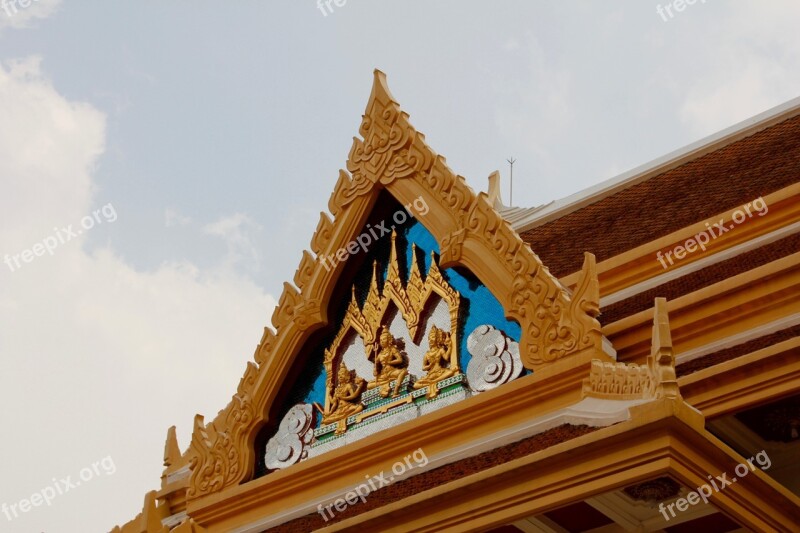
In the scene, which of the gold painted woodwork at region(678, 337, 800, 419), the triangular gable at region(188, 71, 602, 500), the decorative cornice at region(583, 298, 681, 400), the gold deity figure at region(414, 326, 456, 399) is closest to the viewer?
the decorative cornice at region(583, 298, 681, 400)

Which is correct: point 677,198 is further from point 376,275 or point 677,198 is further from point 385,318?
point 385,318

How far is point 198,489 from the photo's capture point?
38.9 ft

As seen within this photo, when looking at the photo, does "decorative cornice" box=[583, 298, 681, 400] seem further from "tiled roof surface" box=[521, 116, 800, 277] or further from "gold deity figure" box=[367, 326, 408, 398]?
"tiled roof surface" box=[521, 116, 800, 277]

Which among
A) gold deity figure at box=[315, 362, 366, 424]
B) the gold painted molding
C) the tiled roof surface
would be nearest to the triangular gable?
gold deity figure at box=[315, 362, 366, 424]

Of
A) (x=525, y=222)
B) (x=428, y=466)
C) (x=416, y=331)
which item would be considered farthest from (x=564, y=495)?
(x=525, y=222)

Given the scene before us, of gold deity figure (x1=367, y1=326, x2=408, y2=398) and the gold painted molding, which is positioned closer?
the gold painted molding

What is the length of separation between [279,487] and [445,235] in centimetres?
246

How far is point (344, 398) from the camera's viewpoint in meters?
11.4

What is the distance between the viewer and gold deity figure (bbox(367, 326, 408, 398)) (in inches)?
436

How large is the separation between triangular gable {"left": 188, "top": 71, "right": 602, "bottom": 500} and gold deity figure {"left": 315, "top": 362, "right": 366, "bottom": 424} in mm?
114

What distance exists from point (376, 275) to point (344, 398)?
1.11 meters

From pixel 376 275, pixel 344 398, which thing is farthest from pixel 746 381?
pixel 376 275

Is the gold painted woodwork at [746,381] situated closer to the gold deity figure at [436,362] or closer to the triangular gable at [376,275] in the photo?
the triangular gable at [376,275]

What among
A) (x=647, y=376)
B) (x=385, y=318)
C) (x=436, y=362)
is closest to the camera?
(x=647, y=376)
